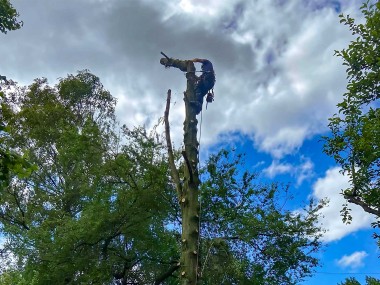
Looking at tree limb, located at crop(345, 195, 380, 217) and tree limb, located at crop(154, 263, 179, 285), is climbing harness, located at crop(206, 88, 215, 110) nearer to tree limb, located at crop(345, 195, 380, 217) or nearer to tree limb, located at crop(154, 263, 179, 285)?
tree limb, located at crop(345, 195, 380, 217)

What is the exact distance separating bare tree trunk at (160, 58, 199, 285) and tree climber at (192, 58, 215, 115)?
3.5 inches

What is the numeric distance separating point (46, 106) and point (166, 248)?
872 centimetres

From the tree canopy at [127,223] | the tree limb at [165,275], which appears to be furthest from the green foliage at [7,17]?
the tree limb at [165,275]

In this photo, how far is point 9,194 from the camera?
14.9 meters

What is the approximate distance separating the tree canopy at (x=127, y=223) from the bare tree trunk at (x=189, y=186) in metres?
4.07

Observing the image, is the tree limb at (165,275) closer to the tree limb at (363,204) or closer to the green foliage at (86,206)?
the green foliage at (86,206)

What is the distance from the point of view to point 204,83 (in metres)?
7.59

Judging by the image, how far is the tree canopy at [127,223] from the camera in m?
12.1

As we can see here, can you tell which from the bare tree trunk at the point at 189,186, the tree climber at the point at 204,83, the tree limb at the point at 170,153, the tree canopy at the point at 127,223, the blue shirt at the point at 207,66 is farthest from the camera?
the tree canopy at the point at 127,223

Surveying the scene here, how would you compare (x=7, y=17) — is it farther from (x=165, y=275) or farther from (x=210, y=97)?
(x=165, y=275)

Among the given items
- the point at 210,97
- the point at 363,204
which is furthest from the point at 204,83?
the point at 363,204

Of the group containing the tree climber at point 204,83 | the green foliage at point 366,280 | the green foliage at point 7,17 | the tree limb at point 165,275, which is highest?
the green foliage at point 7,17

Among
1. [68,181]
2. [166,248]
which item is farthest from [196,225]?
[68,181]

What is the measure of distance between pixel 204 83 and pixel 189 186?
2178 millimetres
